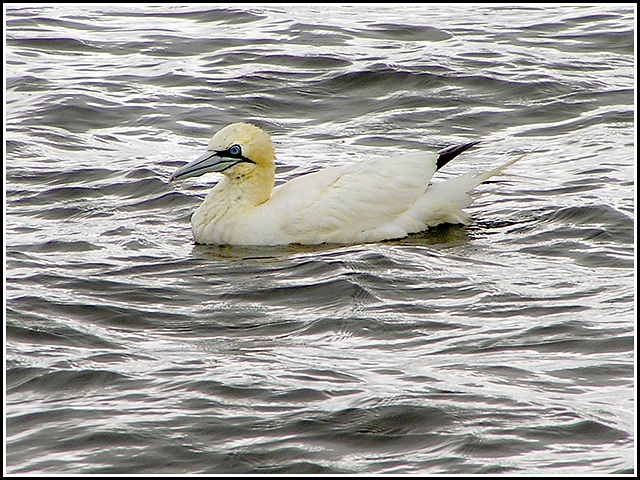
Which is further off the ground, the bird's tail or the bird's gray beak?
the bird's gray beak

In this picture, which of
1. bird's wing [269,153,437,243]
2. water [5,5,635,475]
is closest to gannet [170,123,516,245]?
bird's wing [269,153,437,243]

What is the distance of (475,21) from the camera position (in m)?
18.3

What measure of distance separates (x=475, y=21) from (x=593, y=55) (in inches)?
91.6

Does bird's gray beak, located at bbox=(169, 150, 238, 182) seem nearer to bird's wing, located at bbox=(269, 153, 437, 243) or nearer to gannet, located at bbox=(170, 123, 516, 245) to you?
gannet, located at bbox=(170, 123, 516, 245)

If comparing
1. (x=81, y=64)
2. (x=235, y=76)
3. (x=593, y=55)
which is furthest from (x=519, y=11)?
(x=81, y=64)

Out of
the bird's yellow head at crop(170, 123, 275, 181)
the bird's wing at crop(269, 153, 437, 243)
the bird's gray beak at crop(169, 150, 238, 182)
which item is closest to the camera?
the bird's wing at crop(269, 153, 437, 243)

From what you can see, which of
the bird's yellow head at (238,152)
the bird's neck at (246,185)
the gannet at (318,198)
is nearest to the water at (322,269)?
the gannet at (318,198)

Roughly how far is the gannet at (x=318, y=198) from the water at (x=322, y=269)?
175 millimetres

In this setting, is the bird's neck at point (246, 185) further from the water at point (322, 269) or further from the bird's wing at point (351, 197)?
the water at point (322, 269)

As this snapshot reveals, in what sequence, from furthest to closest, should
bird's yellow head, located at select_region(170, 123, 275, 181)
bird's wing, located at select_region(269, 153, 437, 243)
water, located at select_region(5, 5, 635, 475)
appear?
bird's yellow head, located at select_region(170, 123, 275, 181) → bird's wing, located at select_region(269, 153, 437, 243) → water, located at select_region(5, 5, 635, 475)

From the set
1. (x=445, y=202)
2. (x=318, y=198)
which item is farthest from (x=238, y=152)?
(x=445, y=202)

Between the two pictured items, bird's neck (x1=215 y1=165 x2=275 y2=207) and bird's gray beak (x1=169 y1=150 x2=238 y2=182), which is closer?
bird's gray beak (x1=169 y1=150 x2=238 y2=182)

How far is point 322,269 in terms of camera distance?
9.54 meters

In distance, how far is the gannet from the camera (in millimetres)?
10242
